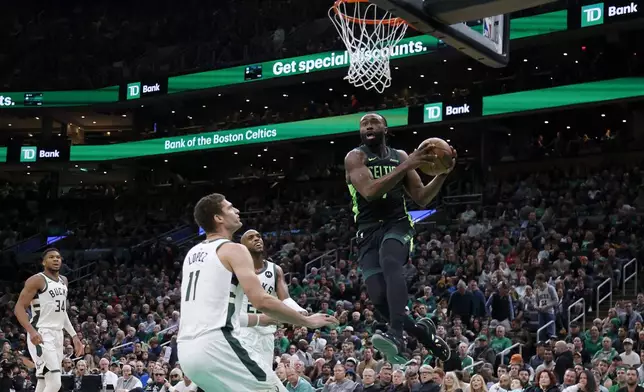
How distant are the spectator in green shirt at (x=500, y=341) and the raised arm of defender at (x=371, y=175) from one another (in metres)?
10.1

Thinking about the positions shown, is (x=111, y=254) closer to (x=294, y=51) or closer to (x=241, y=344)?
(x=294, y=51)

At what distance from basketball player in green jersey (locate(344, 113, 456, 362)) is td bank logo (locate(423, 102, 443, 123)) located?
72.3ft

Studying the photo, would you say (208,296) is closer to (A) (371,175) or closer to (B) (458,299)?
(A) (371,175)

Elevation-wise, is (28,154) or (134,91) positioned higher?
(134,91)

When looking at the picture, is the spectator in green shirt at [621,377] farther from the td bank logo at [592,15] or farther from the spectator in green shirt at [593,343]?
the td bank logo at [592,15]

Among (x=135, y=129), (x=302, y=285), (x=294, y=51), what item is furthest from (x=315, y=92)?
(x=302, y=285)

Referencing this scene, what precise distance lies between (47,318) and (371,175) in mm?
6214

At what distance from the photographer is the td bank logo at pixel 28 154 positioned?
131ft

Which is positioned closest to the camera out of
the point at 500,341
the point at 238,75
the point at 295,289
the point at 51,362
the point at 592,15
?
the point at 51,362

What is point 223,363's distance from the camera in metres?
7.12

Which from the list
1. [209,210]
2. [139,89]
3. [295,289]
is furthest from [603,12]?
[209,210]

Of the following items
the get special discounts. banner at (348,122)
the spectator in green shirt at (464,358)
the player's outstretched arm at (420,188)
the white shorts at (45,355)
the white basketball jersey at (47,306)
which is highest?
the get special discounts. banner at (348,122)

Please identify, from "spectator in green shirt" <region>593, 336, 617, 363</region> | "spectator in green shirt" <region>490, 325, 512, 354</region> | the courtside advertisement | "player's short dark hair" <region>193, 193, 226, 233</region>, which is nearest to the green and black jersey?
"player's short dark hair" <region>193, 193, 226, 233</region>

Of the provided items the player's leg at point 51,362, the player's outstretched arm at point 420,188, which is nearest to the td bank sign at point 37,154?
the player's leg at point 51,362
